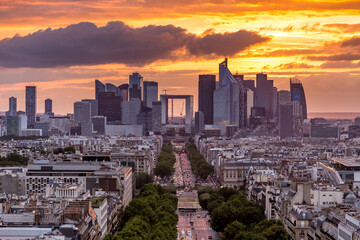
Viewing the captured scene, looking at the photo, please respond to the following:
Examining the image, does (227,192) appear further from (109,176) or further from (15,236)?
(15,236)

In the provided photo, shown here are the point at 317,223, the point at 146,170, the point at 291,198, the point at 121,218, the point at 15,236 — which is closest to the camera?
the point at 15,236

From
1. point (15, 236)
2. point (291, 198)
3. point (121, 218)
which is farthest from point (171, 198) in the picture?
point (15, 236)

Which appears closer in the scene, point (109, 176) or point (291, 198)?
point (291, 198)

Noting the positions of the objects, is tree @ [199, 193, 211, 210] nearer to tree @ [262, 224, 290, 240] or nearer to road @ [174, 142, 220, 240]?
road @ [174, 142, 220, 240]

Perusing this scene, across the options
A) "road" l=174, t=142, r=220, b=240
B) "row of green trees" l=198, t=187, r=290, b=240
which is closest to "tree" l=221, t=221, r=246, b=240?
"row of green trees" l=198, t=187, r=290, b=240

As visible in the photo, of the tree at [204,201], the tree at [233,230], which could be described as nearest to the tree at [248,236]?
the tree at [233,230]

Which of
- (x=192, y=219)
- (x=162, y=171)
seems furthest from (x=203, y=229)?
(x=162, y=171)
